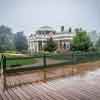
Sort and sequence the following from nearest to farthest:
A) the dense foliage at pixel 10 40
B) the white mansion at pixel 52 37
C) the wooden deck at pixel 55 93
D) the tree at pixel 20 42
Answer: the wooden deck at pixel 55 93, the dense foliage at pixel 10 40, the tree at pixel 20 42, the white mansion at pixel 52 37

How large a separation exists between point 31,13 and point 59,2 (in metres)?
1.52

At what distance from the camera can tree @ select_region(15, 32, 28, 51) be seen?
6.01 meters

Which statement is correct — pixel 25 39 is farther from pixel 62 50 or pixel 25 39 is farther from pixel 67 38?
pixel 67 38

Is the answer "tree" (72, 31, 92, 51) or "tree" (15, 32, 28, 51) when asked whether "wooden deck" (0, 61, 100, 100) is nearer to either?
"tree" (15, 32, 28, 51)

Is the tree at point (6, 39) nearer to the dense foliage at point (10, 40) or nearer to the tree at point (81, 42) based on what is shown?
the dense foliage at point (10, 40)

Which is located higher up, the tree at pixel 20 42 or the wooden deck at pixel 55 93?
the tree at pixel 20 42

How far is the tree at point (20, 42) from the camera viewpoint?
601 centimetres

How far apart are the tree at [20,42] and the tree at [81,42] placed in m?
3.67

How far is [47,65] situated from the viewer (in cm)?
466

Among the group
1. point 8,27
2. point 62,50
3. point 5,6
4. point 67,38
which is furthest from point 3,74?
point 67,38

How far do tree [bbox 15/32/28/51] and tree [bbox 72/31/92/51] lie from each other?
12.0 ft

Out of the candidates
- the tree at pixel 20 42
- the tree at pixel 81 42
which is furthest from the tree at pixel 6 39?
the tree at pixel 81 42

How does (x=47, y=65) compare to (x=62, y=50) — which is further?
(x=62, y=50)

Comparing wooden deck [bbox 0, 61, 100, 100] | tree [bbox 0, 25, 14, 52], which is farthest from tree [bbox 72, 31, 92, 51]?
wooden deck [bbox 0, 61, 100, 100]
